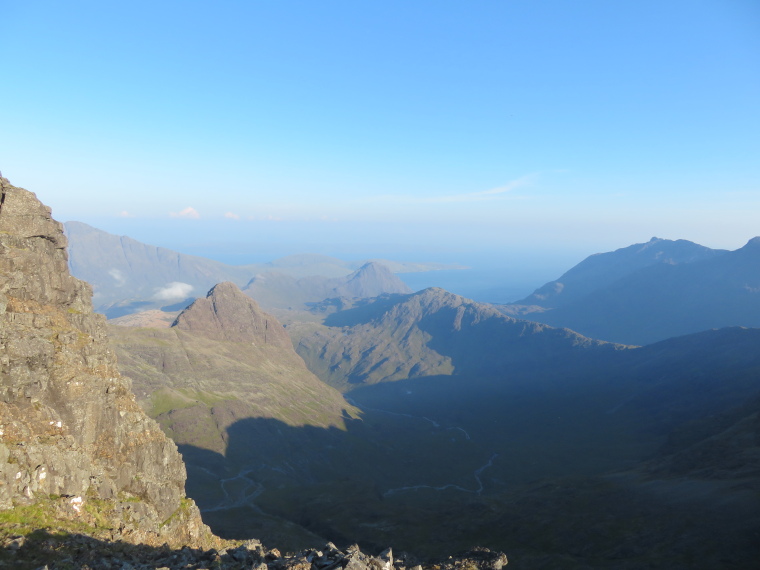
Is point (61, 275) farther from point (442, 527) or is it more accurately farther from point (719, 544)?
point (719, 544)

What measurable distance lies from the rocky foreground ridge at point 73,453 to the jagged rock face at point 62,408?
0.47 ft

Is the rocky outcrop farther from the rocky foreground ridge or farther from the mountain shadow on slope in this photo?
the mountain shadow on slope

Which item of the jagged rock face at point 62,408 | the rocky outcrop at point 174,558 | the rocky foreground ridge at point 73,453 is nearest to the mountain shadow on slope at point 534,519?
the rocky foreground ridge at point 73,453

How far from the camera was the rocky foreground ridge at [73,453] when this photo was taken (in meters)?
36.0

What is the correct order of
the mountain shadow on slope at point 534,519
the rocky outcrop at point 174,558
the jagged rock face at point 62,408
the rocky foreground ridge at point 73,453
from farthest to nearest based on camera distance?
the mountain shadow on slope at point 534,519
the jagged rock face at point 62,408
the rocky foreground ridge at point 73,453
the rocky outcrop at point 174,558

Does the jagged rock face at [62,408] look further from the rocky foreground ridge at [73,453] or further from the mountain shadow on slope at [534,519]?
the mountain shadow on slope at [534,519]

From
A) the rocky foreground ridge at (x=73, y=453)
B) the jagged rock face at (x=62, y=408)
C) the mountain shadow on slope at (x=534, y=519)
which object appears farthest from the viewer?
the mountain shadow on slope at (x=534, y=519)

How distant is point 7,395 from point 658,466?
186 meters

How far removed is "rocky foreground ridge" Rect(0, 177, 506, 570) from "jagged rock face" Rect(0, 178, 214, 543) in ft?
0.47

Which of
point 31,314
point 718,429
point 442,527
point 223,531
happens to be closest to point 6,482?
point 31,314

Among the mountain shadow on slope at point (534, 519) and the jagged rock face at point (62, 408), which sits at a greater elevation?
the jagged rock face at point (62, 408)

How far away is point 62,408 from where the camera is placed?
52.3m

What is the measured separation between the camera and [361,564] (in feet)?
112

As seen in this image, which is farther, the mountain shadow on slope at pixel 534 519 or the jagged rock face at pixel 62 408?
the mountain shadow on slope at pixel 534 519
